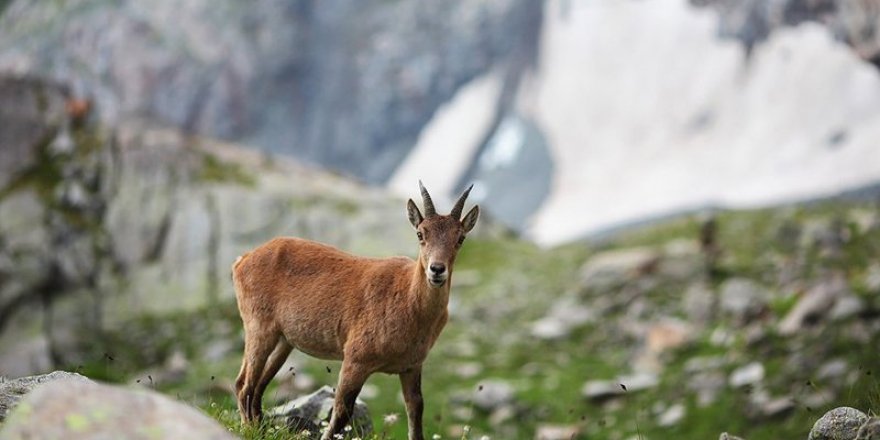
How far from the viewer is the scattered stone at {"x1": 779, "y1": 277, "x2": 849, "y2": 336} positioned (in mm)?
Answer: 19484

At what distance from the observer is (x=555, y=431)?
16.6m

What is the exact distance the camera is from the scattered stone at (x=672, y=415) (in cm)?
1741

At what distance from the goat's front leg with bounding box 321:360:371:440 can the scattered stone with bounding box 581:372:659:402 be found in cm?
1127

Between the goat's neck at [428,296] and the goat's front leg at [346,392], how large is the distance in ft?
2.68

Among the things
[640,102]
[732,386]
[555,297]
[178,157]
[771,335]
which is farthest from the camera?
[640,102]

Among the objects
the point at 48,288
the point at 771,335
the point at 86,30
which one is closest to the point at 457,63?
the point at 86,30

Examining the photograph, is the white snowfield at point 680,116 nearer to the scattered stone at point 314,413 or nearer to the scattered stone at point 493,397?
the scattered stone at point 493,397

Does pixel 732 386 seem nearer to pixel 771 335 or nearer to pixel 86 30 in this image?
pixel 771 335

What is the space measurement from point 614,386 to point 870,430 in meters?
13.2

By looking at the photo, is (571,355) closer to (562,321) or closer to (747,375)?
(562,321)

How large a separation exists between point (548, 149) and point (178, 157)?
224 feet

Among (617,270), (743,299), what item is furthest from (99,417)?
(617,270)

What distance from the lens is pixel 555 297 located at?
30.3 metres

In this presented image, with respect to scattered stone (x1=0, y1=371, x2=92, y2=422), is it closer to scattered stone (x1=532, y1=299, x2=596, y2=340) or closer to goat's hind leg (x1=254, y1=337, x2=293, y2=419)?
goat's hind leg (x1=254, y1=337, x2=293, y2=419)
